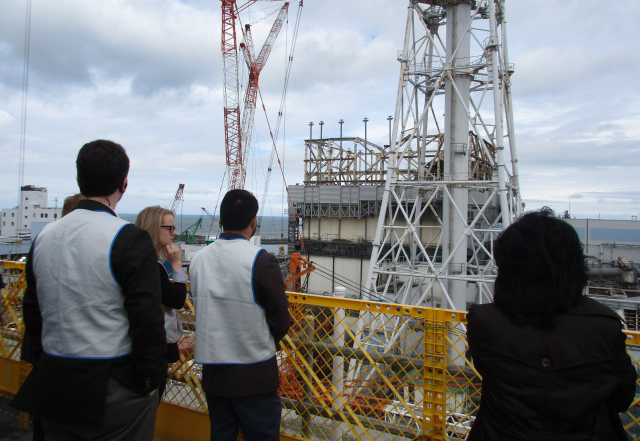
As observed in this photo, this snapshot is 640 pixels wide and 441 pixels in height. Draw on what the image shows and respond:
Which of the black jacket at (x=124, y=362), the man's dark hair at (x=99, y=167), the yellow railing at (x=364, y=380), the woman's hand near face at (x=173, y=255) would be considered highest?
the man's dark hair at (x=99, y=167)

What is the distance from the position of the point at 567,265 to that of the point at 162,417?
408 cm

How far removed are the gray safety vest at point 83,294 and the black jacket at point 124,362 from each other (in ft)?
0.16

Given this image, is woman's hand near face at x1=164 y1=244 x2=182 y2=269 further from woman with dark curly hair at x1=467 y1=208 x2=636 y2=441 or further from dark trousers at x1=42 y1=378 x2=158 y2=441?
woman with dark curly hair at x1=467 y1=208 x2=636 y2=441

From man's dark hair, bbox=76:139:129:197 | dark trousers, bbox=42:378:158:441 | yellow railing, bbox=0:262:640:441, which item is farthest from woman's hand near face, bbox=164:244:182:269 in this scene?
yellow railing, bbox=0:262:640:441

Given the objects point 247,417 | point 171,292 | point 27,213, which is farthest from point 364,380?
point 27,213

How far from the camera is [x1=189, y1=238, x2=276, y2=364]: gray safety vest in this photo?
269 centimetres

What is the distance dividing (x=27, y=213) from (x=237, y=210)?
69.3 meters

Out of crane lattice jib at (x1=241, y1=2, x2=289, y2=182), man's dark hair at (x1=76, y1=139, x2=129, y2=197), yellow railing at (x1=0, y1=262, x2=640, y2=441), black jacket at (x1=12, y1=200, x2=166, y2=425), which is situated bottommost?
yellow railing at (x1=0, y1=262, x2=640, y2=441)

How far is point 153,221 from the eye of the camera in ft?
10.6

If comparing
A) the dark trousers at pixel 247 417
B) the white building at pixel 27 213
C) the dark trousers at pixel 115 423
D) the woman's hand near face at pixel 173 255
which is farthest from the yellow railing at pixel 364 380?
the white building at pixel 27 213

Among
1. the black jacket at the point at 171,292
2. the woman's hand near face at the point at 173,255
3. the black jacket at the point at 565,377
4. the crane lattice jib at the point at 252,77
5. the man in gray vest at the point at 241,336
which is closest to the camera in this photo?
the black jacket at the point at 565,377

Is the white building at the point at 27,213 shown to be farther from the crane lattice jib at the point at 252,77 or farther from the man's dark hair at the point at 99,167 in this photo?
the man's dark hair at the point at 99,167

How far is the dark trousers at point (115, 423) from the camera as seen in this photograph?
2.18 m

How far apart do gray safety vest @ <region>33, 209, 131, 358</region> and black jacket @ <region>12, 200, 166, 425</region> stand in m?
0.05
